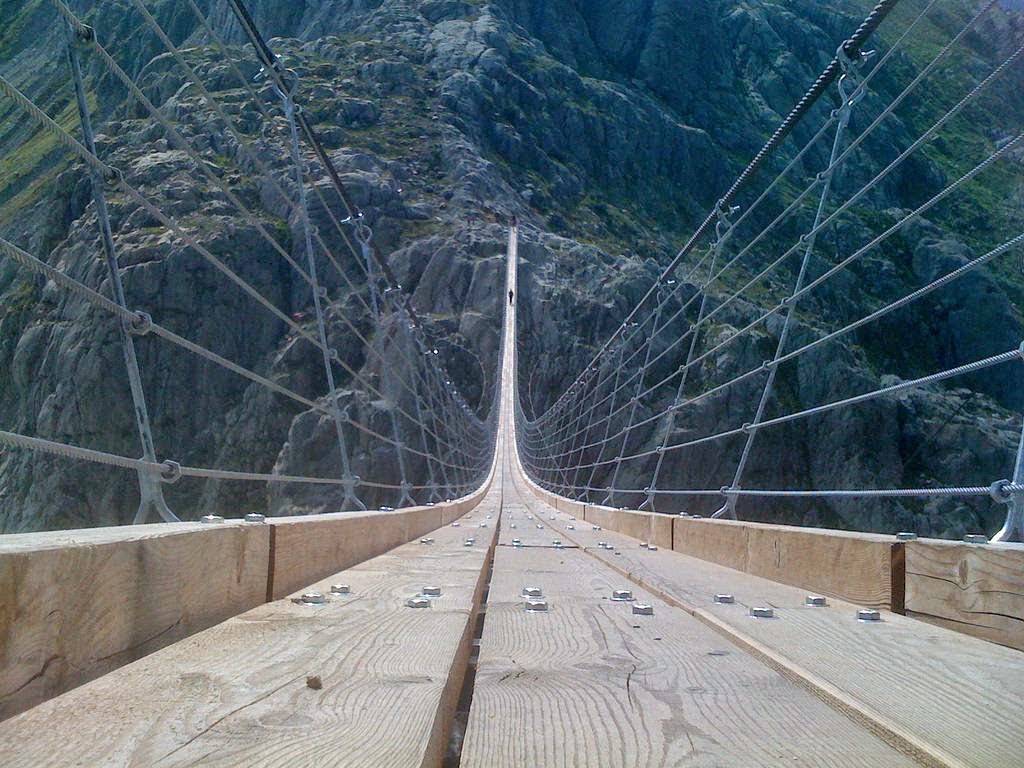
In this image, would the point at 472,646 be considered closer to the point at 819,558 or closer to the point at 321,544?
the point at 321,544

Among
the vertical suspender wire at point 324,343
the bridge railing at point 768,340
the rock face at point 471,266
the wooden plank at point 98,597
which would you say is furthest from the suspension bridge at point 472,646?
the rock face at point 471,266

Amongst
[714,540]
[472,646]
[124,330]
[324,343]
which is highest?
[324,343]

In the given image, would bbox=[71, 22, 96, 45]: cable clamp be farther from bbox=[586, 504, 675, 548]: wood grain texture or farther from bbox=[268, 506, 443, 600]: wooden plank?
bbox=[586, 504, 675, 548]: wood grain texture

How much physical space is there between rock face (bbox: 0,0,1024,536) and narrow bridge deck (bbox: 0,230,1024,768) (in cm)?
1690

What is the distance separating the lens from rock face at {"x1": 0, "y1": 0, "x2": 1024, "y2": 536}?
28.4m

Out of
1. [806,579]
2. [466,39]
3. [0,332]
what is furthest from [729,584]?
[466,39]

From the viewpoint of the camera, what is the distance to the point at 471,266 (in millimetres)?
32406

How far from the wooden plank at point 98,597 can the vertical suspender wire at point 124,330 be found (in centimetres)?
30

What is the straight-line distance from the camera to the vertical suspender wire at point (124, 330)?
1579 mm

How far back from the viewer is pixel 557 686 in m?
0.99

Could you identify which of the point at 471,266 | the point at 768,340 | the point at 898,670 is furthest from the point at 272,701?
the point at 471,266

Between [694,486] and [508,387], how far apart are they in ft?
22.0

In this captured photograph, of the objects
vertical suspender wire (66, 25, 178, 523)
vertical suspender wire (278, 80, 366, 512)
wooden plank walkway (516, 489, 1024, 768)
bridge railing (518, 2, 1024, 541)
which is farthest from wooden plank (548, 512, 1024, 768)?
vertical suspender wire (278, 80, 366, 512)

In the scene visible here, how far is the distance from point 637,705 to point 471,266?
105ft
